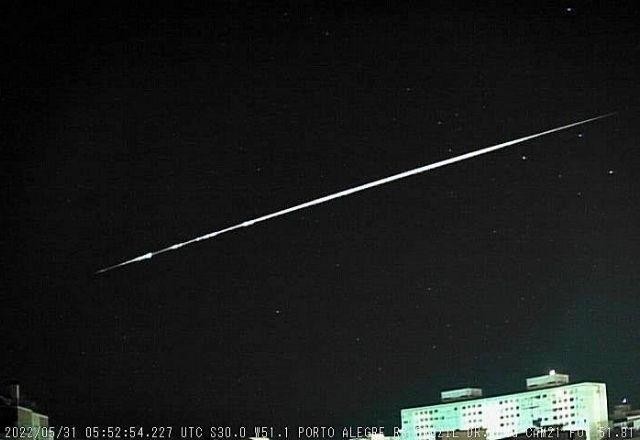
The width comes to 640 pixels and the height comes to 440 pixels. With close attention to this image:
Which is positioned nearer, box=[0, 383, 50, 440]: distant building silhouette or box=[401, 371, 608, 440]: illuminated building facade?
box=[0, 383, 50, 440]: distant building silhouette

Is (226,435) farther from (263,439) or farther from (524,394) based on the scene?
(524,394)

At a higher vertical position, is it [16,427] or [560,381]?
[560,381]

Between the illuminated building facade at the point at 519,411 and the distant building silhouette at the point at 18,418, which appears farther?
the illuminated building facade at the point at 519,411

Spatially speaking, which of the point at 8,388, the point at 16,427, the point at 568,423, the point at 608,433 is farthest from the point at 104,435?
the point at 568,423

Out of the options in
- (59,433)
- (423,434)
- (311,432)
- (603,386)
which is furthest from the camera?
(423,434)

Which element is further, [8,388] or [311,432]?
[311,432]

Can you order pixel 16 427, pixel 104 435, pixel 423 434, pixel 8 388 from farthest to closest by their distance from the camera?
1. pixel 423 434
2. pixel 104 435
3. pixel 8 388
4. pixel 16 427

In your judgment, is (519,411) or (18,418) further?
(519,411)
